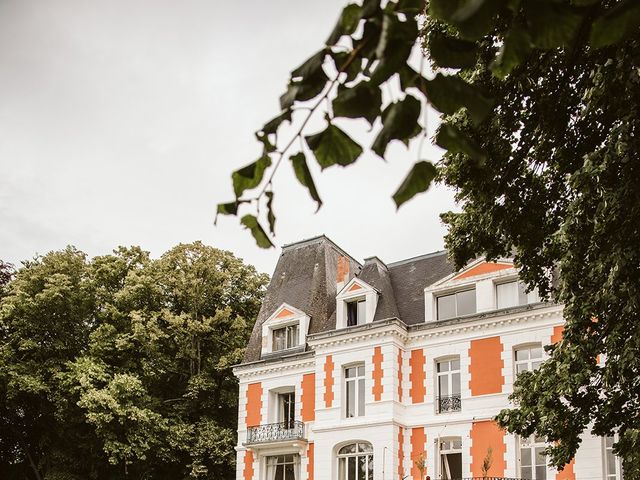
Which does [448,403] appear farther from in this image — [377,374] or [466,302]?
[466,302]

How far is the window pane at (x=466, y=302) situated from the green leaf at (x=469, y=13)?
23.5 metres

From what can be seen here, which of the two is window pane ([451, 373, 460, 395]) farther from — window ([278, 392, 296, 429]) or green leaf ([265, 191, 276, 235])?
green leaf ([265, 191, 276, 235])

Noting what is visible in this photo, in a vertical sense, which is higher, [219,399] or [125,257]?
[125,257]

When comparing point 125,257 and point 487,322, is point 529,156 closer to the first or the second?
point 487,322

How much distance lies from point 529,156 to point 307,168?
9.56 meters

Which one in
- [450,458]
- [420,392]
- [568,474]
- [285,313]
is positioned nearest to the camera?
[568,474]

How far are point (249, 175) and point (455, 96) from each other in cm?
68

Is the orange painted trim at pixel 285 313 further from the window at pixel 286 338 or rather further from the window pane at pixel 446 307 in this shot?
the window pane at pixel 446 307

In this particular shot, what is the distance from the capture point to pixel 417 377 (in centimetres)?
2536

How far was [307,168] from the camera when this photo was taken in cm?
245

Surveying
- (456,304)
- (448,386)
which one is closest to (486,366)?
(448,386)

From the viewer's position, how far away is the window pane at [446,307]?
25500mm

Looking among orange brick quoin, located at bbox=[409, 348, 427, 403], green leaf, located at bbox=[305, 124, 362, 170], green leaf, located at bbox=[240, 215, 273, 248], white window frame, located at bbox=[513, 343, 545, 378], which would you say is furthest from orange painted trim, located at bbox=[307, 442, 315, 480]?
green leaf, located at bbox=[305, 124, 362, 170]

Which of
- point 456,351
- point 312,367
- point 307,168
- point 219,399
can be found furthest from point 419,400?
point 307,168
